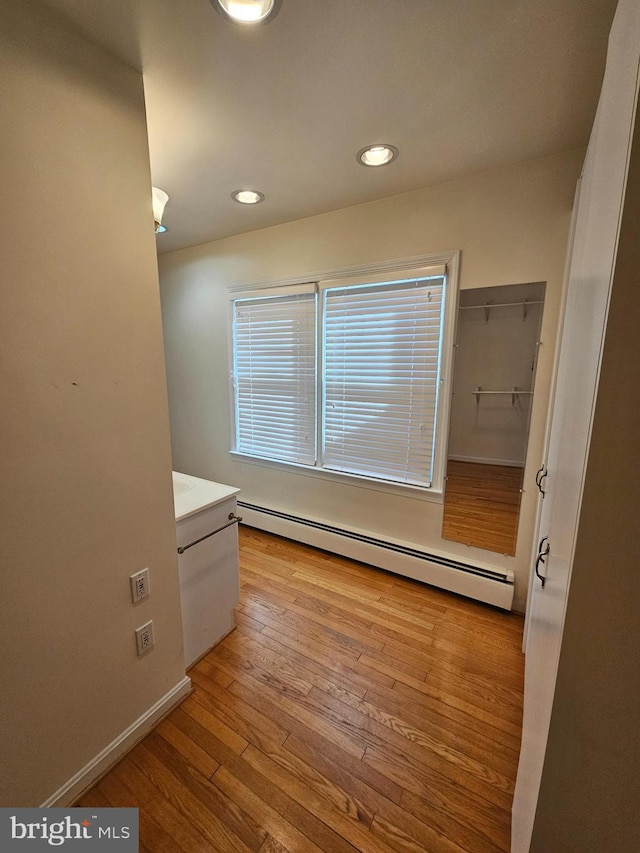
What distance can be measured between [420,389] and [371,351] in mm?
430

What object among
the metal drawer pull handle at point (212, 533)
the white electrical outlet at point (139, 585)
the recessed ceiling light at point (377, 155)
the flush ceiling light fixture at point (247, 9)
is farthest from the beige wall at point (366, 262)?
the white electrical outlet at point (139, 585)

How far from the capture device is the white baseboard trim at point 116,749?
43.0 inches

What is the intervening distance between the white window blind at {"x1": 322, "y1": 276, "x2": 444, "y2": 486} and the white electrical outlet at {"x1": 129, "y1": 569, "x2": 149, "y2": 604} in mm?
1536

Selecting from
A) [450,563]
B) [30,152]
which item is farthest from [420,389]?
[30,152]

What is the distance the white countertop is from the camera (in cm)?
154

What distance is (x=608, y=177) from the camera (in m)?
0.59

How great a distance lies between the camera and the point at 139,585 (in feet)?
4.15

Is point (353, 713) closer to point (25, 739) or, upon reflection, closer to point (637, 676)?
point (25, 739)

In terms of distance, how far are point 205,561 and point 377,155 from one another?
A: 7.32 feet

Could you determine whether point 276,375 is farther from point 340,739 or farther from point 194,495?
point 340,739

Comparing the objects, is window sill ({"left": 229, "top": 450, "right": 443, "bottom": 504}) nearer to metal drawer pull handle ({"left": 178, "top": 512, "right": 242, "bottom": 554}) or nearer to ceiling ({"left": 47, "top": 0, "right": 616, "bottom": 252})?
metal drawer pull handle ({"left": 178, "top": 512, "right": 242, "bottom": 554})

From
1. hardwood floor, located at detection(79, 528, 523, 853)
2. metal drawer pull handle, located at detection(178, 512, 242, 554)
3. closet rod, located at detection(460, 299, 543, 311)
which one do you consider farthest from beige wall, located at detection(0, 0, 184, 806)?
closet rod, located at detection(460, 299, 543, 311)

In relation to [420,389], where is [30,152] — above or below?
above

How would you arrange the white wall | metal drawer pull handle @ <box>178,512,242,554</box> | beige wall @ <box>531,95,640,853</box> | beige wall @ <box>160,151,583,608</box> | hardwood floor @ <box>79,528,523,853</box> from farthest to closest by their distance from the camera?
the white wall
beige wall @ <box>160,151,583,608</box>
metal drawer pull handle @ <box>178,512,242,554</box>
hardwood floor @ <box>79,528,523,853</box>
beige wall @ <box>531,95,640,853</box>
